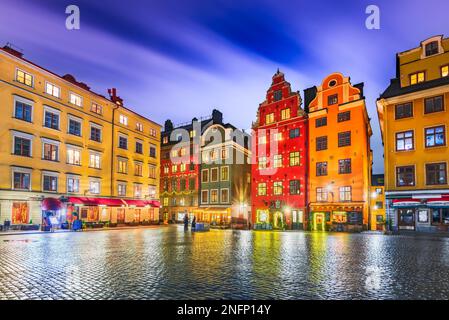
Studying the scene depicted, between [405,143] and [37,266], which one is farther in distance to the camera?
[405,143]

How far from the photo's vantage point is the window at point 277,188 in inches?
1694

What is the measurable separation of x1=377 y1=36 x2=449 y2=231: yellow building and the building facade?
20.7 meters

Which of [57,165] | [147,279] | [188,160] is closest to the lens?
[147,279]

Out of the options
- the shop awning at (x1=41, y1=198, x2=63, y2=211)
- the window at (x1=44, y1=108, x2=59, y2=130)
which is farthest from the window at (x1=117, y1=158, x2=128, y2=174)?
the shop awning at (x1=41, y1=198, x2=63, y2=211)

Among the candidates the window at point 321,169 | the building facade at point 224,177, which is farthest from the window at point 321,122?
the building facade at point 224,177

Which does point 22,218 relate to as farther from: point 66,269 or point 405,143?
point 405,143

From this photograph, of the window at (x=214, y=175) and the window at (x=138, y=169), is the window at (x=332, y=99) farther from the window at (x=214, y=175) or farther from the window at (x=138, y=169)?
the window at (x=138, y=169)

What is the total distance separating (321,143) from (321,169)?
3.01 metres

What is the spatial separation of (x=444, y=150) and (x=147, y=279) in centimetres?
2981

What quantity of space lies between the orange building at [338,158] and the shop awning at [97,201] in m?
23.2

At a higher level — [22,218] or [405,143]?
[405,143]

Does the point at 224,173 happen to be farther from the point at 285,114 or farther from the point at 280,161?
the point at 285,114
